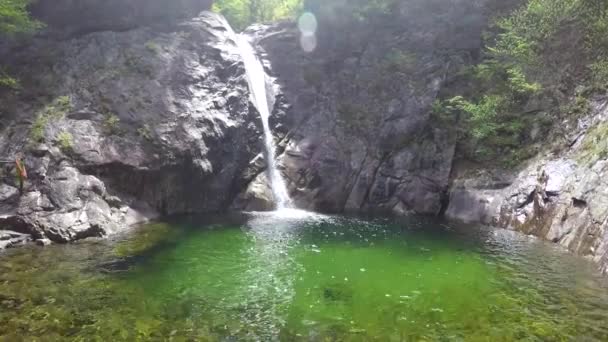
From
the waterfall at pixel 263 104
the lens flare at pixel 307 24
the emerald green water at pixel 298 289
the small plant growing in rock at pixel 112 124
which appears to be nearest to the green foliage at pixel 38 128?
the small plant growing in rock at pixel 112 124

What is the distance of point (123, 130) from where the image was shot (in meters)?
19.9

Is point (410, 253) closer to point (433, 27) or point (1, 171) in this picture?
point (1, 171)

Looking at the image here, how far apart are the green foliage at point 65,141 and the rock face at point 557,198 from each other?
739 inches

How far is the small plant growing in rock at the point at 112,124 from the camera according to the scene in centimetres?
1953

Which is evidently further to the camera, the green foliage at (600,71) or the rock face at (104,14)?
the rock face at (104,14)

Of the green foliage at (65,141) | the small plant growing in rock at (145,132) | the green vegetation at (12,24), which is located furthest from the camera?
the small plant growing in rock at (145,132)

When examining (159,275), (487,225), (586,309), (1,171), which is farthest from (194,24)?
(586,309)

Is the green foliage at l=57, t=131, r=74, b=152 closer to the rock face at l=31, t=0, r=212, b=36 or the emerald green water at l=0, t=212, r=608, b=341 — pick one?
the emerald green water at l=0, t=212, r=608, b=341

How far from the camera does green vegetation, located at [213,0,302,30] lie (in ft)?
117

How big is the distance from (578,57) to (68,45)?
27701 mm

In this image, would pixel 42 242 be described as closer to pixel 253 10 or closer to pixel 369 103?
pixel 369 103

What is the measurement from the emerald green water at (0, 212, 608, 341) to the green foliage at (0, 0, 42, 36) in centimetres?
1200

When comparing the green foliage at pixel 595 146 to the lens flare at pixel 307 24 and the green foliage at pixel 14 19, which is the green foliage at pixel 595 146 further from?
the green foliage at pixel 14 19

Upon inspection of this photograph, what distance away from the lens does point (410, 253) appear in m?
15.1
